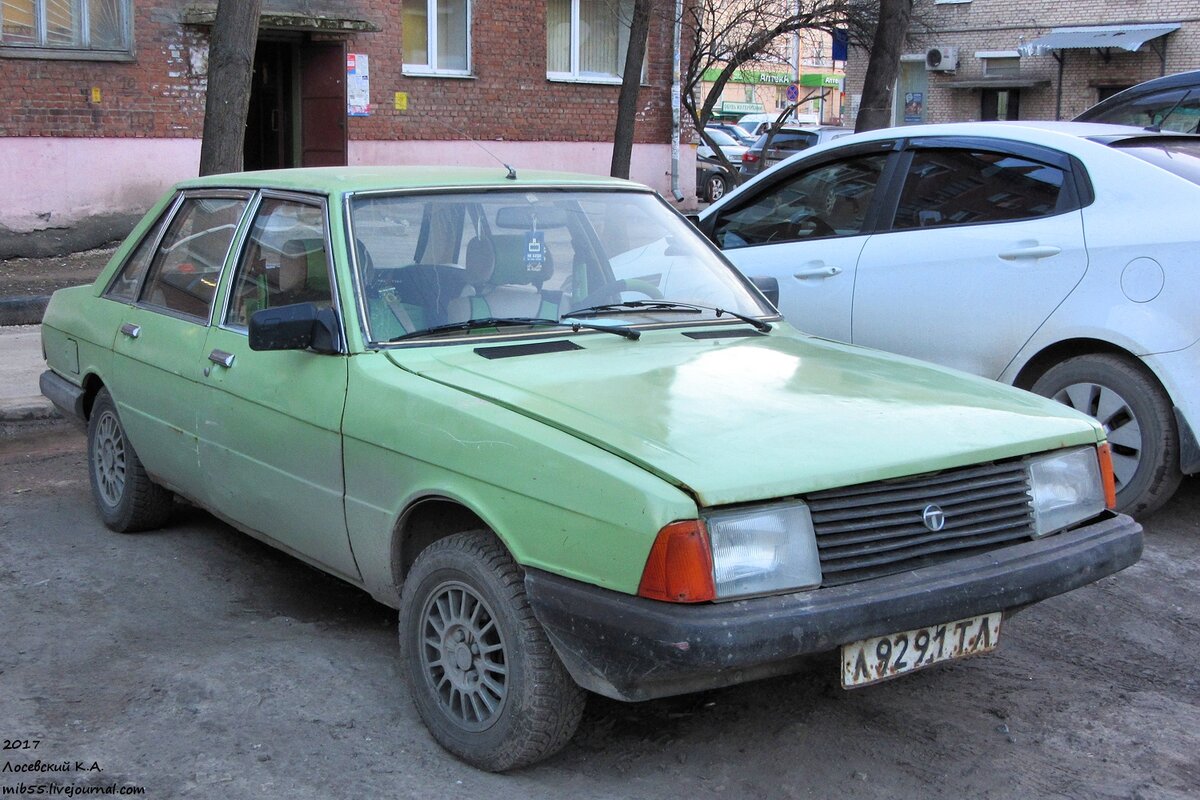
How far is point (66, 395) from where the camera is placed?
5.79m

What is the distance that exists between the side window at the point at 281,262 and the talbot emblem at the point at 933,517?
6.49 feet

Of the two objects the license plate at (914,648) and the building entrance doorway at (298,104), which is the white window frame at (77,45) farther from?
the license plate at (914,648)

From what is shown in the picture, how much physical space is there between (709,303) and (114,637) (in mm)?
2369

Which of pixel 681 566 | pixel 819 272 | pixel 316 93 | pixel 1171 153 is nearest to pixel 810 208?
pixel 819 272

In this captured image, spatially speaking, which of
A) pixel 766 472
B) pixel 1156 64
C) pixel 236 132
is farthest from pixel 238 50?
pixel 1156 64

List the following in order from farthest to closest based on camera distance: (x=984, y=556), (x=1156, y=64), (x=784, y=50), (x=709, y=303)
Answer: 1. (x=1156, y=64)
2. (x=784, y=50)
3. (x=709, y=303)
4. (x=984, y=556)

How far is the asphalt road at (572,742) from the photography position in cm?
335

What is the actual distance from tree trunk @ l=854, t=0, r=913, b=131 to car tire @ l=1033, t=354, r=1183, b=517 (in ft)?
29.7

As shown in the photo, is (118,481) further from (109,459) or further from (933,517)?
(933,517)

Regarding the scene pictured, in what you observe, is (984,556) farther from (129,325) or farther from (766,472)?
(129,325)

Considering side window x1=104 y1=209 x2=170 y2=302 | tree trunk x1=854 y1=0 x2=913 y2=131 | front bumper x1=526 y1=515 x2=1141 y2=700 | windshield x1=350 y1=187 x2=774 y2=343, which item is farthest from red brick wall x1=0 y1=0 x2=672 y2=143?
front bumper x1=526 y1=515 x2=1141 y2=700

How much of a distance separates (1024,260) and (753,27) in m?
11.8

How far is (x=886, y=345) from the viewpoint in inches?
241

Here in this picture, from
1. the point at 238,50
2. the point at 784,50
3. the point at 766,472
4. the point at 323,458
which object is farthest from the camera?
the point at 784,50
